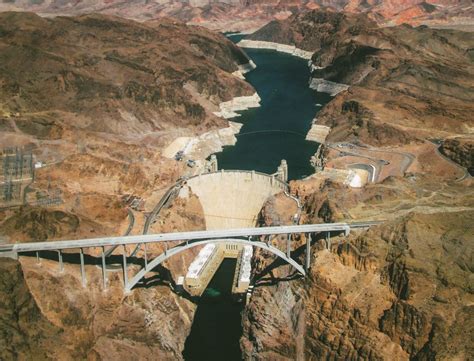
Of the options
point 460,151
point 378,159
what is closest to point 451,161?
point 460,151

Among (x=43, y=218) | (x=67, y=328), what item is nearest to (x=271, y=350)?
(x=67, y=328)

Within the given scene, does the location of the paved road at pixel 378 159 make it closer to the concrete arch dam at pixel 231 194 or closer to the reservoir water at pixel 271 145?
the reservoir water at pixel 271 145

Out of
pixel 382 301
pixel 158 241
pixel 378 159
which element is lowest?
pixel 378 159

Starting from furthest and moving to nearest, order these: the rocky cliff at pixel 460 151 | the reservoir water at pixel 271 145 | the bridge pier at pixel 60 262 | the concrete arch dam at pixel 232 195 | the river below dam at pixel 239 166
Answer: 1. the reservoir water at pixel 271 145
2. the rocky cliff at pixel 460 151
3. the concrete arch dam at pixel 232 195
4. the river below dam at pixel 239 166
5. the bridge pier at pixel 60 262

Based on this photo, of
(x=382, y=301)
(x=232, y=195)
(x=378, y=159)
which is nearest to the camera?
(x=382, y=301)

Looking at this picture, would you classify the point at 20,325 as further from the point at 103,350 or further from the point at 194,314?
the point at 194,314

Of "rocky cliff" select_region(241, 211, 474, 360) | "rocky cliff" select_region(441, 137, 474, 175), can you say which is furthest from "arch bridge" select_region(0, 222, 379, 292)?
"rocky cliff" select_region(441, 137, 474, 175)

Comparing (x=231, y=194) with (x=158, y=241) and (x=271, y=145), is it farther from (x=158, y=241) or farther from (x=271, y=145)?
(x=271, y=145)

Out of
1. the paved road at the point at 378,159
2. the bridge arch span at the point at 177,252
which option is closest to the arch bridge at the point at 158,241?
the bridge arch span at the point at 177,252
